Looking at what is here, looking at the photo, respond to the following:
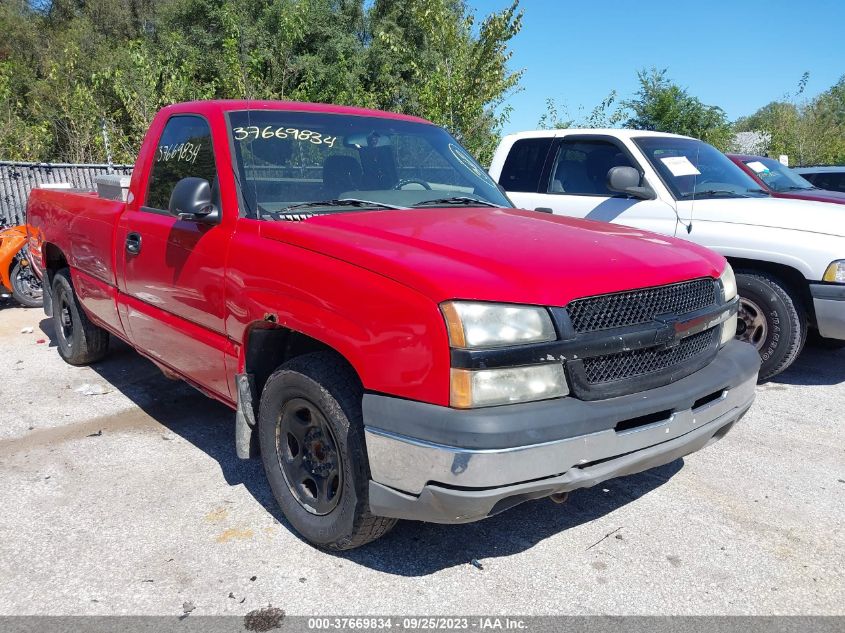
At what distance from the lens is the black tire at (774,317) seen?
5.19 meters

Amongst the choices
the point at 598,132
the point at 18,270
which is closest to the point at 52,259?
the point at 18,270

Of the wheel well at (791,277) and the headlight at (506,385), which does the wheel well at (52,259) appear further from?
the wheel well at (791,277)

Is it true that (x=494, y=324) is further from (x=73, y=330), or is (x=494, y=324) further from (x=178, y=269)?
(x=73, y=330)

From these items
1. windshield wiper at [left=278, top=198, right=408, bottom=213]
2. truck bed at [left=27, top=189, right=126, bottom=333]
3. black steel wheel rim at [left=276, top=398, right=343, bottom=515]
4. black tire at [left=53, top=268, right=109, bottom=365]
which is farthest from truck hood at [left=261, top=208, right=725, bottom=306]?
black tire at [left=53, top=268, right=109, bottom=365]

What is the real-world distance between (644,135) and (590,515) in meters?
4.02

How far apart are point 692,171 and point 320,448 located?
4472 mm

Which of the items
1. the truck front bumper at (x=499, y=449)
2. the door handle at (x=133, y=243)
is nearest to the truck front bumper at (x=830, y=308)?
the truck front bumper at (x=499, y=449)

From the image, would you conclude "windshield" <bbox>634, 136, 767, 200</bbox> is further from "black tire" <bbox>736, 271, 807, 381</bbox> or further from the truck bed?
the truck bed

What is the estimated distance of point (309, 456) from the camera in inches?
119

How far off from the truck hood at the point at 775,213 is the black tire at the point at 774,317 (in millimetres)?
416

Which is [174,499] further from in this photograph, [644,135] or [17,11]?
[17,11]

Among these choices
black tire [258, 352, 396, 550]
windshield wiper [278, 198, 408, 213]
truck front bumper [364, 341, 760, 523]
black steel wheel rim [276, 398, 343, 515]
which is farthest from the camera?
windshield wiper [278, 198, 408, 213]

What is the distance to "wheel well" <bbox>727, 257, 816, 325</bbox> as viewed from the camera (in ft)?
17.0

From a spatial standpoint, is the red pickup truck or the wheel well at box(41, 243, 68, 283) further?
the wheel well at box(41, 243, 68, 283)
